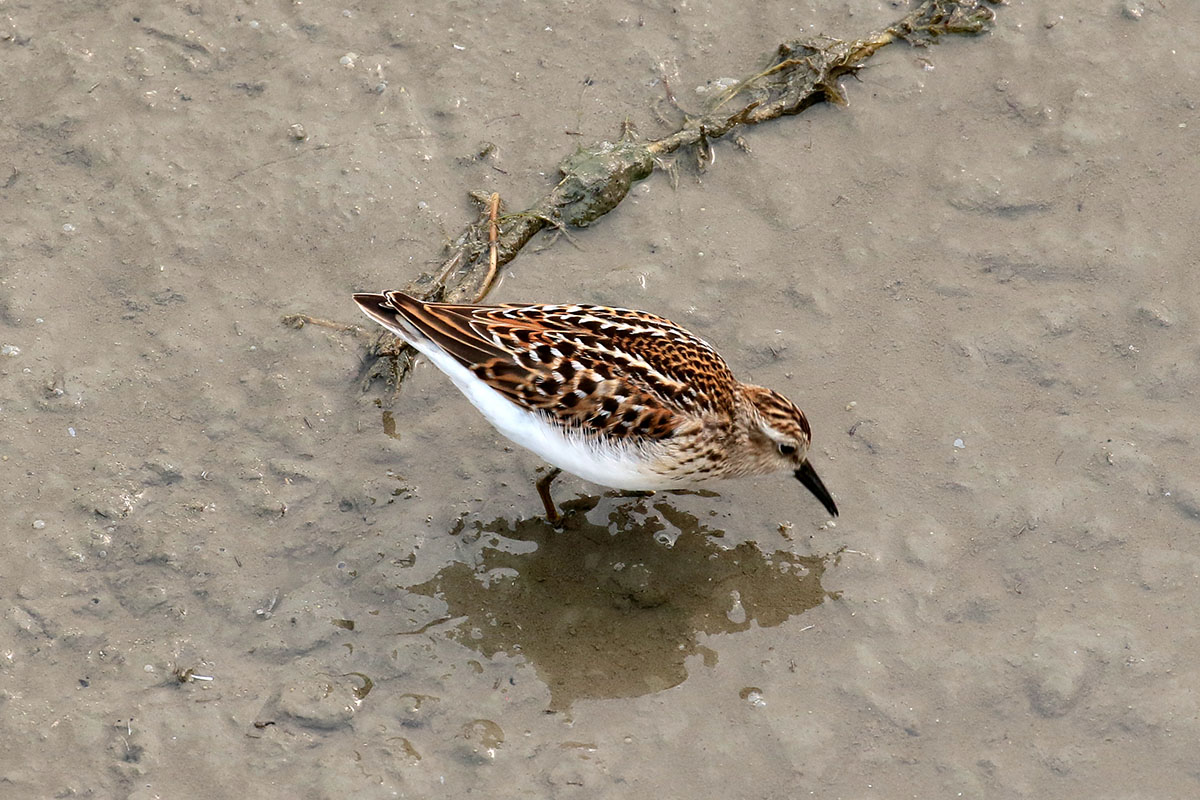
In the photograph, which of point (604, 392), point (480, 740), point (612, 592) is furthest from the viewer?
point (612, 592)

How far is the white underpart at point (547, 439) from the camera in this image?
21.3 ft

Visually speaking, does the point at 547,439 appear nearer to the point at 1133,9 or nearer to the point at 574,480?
the point at 574,480

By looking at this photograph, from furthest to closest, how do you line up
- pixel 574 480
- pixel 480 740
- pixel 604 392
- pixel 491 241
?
pixel 491 241 → pixel 574 480 → pixel 604 392 → pixel 480 740

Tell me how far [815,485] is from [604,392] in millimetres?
1322

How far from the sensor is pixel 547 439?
652 cm

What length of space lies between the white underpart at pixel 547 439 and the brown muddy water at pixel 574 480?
605mm

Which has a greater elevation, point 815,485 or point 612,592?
point 815,485

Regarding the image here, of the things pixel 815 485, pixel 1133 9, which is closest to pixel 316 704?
pixel 815 485

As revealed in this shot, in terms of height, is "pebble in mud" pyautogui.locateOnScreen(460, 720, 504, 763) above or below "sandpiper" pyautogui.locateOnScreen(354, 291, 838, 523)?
below

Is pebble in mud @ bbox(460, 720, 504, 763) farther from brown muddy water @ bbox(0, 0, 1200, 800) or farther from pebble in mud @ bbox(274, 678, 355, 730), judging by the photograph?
pebble in mud @ bbox(274, 678, 355, 730)

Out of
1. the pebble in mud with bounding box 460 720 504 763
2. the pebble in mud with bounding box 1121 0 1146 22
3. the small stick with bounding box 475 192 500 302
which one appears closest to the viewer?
the pebble in mud with bounding box 460 720 504 763

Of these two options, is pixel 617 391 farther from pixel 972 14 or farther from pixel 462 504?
pixel 972 14

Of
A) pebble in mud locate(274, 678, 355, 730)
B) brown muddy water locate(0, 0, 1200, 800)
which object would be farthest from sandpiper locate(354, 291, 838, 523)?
pebble in mud locate(274, 678, 355, 730)

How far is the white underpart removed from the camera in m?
6.50
